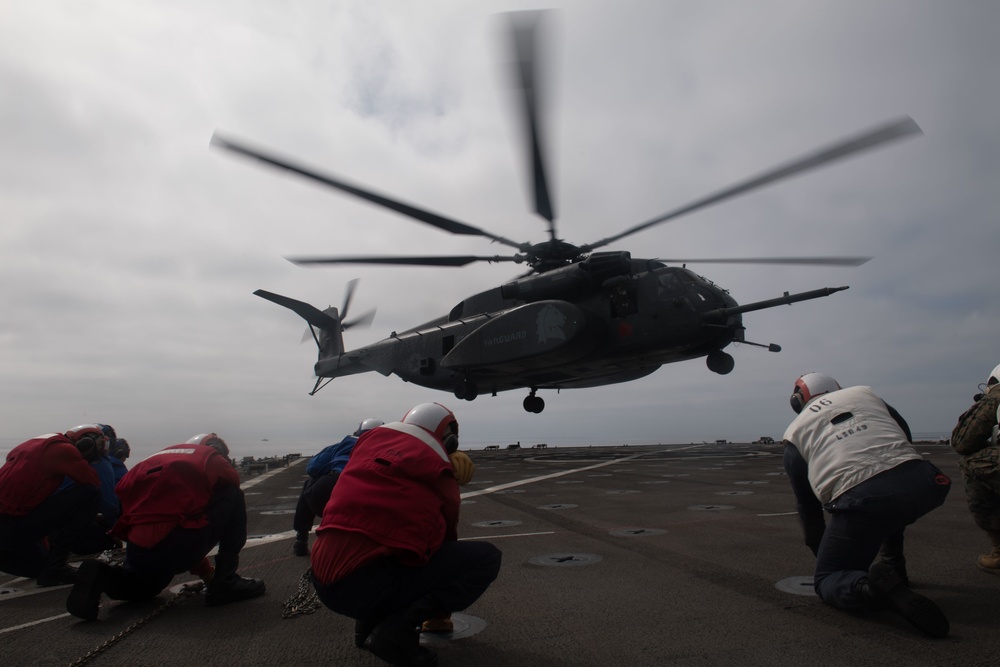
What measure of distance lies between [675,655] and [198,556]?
323cm

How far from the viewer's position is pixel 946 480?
3.22 metres

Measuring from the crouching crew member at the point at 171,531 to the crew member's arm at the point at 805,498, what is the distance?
3920 mm

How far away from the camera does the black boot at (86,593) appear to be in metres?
3.59

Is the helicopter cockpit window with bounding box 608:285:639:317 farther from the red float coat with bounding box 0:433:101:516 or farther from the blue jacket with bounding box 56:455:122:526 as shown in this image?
the red float coat with bounding box 0:433:101:516

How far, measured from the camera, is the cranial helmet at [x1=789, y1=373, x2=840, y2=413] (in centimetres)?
395

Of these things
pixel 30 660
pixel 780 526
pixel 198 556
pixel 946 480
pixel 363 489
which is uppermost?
pixel 363 489

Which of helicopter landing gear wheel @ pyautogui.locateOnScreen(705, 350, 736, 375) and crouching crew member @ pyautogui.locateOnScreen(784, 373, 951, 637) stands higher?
helicopter landing gear wheel @ pyautogui.locateOnScreen(705, 350, 736, 375)

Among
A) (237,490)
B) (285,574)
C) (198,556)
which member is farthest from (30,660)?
(285,574)

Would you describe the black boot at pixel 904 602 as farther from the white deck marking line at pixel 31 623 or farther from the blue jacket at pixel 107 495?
the blue jacket at pixel 107 495

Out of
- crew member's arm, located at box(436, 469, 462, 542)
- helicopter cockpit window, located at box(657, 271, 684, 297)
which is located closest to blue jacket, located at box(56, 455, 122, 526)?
crew member's arm, located at box(436, 469, 462, 542)

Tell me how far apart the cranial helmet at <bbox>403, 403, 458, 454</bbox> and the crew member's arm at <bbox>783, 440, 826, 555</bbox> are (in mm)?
2285

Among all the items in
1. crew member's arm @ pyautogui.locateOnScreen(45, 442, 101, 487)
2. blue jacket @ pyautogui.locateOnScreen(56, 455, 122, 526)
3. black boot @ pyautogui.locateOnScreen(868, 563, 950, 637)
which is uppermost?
crew member's arm @ pyautogui.locateOnScreen(45, 442, 101, 487)

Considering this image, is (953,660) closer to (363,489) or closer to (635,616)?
(635,616)

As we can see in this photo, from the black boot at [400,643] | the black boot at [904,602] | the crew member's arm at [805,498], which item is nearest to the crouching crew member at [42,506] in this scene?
the black boot at [400,643]
